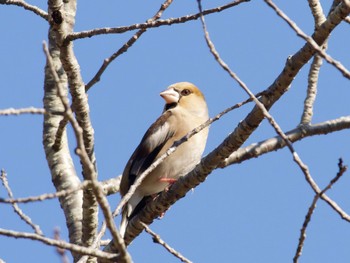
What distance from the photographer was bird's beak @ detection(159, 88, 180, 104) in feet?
21.9

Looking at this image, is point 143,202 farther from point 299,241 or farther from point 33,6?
point 299,241

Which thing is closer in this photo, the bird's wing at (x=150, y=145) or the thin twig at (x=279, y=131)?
the thin twig at (x=279, y=131)

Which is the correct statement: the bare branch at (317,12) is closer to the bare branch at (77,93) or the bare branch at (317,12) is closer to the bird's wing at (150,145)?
the bare branch at (77,93)

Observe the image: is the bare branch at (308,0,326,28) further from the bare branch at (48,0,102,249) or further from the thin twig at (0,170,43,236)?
the thin twig at (0,170,43,236)

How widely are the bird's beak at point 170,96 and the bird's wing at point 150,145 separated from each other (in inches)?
15.8

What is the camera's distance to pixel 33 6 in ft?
16.4

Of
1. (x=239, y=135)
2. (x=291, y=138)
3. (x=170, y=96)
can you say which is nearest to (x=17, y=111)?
(x=239, y=135)

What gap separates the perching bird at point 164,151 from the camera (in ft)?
18.3

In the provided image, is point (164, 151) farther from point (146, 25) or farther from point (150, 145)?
point (146, 25)

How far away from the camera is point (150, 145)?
595cm

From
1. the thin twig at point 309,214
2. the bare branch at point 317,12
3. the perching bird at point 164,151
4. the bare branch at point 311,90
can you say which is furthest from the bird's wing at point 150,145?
the thin twig at point 309,214

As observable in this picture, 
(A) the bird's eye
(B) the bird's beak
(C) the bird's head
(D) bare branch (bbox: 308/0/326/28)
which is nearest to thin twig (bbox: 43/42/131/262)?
(D) bare branch (bbox: 308/0/326/28)

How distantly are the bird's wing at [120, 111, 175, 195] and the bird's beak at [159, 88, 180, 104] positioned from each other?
15.8 inches

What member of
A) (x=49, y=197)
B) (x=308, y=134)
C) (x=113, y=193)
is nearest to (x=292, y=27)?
(x=49, y=197)
